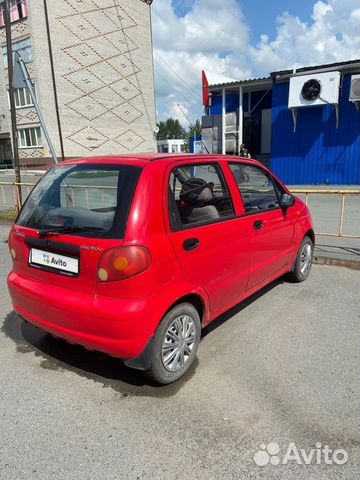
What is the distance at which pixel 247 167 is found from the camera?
13.1ft

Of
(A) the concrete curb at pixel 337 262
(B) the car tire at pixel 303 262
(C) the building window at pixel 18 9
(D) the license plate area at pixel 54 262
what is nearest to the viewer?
(D) the license plate area at pixel 54 262

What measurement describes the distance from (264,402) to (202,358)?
74 centimetres

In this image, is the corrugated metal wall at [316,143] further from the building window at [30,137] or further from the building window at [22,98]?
the building window at [22,98]

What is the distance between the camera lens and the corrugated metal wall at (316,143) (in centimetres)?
1497

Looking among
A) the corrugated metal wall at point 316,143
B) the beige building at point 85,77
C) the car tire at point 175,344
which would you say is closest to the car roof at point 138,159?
the car tire at point 175,344

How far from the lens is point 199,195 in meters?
3.44

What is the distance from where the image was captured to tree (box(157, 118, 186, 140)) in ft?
357

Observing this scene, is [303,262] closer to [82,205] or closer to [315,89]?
[82,205]

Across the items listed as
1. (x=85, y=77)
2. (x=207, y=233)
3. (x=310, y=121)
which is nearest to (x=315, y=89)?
(x=310, y=121)

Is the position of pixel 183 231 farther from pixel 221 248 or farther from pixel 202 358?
pixel 202 358

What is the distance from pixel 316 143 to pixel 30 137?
91.1 ft

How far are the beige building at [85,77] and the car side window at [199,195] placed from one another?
31.5 metres

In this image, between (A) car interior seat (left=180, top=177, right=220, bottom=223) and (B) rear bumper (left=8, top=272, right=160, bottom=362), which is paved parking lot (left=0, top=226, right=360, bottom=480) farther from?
(A) car interior seat (left=180, top=177, right=220, bottom=223)

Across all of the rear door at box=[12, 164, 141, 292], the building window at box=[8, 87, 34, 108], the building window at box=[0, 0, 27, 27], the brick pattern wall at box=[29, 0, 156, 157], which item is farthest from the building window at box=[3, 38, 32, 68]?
the rear door at box=[12, 164, 141, 292]
